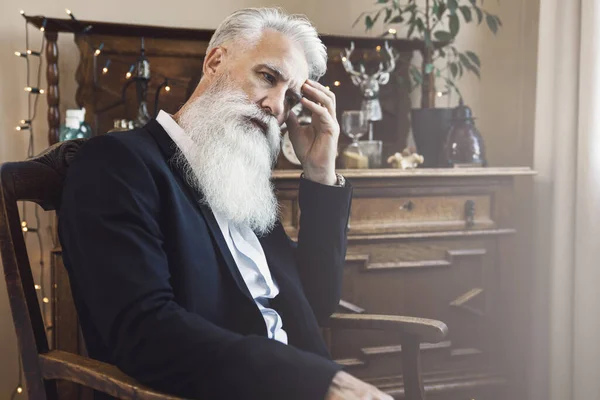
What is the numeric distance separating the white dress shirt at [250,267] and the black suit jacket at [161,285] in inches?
1.5

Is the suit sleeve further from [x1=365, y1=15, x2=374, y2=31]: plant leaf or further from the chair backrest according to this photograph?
[x1=365, y1=15, x2=374, y2=31]: plant leaf

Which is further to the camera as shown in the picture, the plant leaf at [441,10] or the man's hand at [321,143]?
the plant leaf at [441,10]

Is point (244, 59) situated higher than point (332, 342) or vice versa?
point (244, 59)

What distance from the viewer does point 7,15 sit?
7.61 ft

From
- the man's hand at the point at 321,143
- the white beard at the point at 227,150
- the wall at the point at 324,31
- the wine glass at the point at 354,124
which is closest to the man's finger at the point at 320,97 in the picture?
the man's hand at the point at 321,143

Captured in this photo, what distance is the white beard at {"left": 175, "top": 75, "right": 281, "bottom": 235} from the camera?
1266 mm

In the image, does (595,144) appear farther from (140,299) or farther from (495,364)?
(140,299)

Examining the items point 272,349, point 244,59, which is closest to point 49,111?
point 244,59

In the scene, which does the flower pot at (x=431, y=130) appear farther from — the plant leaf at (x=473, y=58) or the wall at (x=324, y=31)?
the wall at (x=324, y=31)

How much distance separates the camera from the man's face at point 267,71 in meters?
1.34

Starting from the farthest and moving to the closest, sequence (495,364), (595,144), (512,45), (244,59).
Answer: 1. (512,45)
2. (495,364)
3. (595,144)
4. (244,59)

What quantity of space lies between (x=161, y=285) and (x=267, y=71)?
58 centimetres

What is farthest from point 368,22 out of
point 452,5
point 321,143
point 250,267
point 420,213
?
point 250,267

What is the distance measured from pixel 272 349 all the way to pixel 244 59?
0.70 metres
